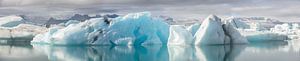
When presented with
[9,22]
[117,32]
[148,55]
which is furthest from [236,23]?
[148,55]

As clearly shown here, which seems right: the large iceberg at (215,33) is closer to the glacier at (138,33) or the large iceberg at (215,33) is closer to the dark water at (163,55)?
the glacier at (138,33)

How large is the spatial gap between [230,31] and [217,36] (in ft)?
4.25

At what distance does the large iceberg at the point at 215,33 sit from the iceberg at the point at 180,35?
528mm

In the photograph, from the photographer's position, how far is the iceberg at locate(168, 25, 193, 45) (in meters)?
35.8

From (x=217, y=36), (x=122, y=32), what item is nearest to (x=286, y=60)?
(x=217, y=36)

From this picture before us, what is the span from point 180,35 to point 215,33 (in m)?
2.60

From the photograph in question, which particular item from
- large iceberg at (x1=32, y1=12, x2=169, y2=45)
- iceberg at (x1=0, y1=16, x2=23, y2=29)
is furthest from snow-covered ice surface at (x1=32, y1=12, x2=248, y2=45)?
iceberg at (x1=0, y1=16, x2=23, y2=29)

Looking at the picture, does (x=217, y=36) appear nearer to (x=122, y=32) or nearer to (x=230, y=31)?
(x=230, y=31)

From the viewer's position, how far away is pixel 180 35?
119 feet

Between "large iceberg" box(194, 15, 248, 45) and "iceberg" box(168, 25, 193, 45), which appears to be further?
"iceberg" box(168, 25, 193, 45)

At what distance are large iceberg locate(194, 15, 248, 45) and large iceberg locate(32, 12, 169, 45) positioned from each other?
362 cm

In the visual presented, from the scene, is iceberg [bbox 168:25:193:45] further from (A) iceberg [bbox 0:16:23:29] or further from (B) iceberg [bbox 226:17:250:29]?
(A) iceberg [bbox 0:16:23:29]

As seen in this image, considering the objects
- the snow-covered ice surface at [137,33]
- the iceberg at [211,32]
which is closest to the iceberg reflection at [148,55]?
the iceberg at [211,32]

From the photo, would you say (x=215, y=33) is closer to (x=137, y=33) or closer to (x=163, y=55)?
(x=137, y=33)
